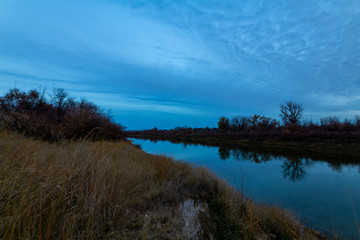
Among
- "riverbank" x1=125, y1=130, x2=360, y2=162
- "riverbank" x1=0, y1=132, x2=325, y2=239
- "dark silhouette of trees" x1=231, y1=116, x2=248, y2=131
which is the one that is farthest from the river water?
"dark silhouette of trees" x1=231, y1=116, x2=248, y2=131

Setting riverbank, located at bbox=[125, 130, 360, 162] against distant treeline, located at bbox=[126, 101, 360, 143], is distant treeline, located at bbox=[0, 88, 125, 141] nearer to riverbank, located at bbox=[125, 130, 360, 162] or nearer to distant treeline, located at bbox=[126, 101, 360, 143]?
riverbank, located at bbox=[125, 130, 360, 162]

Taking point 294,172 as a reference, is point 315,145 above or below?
above

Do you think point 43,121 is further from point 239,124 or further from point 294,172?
point 239,124

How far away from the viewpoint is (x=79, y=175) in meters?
2.10

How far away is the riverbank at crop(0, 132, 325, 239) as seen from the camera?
1.52m

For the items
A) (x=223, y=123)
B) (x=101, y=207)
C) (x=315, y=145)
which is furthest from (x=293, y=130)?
(x=101, y=207)

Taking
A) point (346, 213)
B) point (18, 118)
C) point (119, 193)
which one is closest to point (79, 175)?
point (119, 193)

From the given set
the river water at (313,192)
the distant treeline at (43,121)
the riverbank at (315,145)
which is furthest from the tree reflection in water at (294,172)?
the distant treeline at (43,121)

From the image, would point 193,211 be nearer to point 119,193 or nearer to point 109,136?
point 119,193

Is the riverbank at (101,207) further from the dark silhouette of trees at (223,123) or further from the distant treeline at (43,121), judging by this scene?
the dark silhouette of trees at (223,123)

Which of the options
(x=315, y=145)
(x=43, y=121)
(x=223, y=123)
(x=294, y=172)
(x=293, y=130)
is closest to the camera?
(x=43, y=121)

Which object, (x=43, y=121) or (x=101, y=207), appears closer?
(x=101, y=207)

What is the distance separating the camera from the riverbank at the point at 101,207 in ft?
4.99

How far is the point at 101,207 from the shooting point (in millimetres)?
2043
